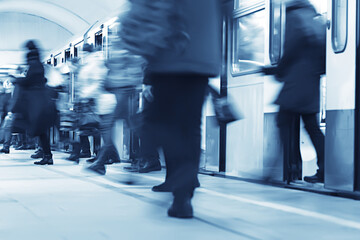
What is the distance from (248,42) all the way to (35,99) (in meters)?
3.47

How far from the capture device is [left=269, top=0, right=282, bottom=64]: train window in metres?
5.53

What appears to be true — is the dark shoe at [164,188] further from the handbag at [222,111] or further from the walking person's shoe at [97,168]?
the walking person's shoe at [97,168]

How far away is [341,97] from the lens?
4.62 metres

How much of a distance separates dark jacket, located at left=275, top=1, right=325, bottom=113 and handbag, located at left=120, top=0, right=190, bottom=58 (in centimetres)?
116

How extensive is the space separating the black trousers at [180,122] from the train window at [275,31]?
233 cm

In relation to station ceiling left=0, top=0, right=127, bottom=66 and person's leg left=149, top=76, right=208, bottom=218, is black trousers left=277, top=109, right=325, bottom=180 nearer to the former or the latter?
person's leg left=149, top=76, right=208, bottom=218

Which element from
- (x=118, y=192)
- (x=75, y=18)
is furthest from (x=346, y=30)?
(x=75, y=18)

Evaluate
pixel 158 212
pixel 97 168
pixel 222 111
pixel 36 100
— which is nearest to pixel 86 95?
pixel 36 100

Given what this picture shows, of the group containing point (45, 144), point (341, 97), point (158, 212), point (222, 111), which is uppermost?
point (341, 97)

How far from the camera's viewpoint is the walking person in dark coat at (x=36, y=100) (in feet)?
26.4

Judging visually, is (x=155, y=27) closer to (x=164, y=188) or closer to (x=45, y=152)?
(x=164, y=188)

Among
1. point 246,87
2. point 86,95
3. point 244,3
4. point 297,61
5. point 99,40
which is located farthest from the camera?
point 86,95

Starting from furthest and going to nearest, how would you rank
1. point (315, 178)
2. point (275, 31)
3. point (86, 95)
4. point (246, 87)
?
point (86, 95), point (246, 87), point (275, 31), point (315, 178)

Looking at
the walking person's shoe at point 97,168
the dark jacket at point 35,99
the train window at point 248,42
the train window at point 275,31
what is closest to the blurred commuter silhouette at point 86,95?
the dark jacket at point 35,99
